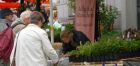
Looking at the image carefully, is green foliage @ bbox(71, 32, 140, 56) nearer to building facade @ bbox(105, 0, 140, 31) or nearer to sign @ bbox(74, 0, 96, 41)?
sign @ bbox(74, 0, 96, 41)

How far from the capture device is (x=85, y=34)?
36.6 ft

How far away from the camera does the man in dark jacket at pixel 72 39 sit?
1066cm

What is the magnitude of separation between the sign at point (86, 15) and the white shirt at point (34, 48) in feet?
9.72

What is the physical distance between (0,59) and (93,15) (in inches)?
84.3

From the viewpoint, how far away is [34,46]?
7.99 metres

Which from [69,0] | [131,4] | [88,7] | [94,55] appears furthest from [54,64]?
[69,0]

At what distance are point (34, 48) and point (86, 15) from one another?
3.16m

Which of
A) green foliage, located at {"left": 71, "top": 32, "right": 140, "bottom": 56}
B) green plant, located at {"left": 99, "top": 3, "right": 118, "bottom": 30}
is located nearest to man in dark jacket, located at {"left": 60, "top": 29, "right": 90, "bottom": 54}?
green foliage, located at {"left": 71, "top": 32, "right": 140, "bottom": 56}

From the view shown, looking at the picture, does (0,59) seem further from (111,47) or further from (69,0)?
(69,0)

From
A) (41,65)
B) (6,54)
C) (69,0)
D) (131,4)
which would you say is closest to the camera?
(41,65)

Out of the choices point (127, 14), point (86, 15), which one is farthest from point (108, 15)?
point (86, 15)

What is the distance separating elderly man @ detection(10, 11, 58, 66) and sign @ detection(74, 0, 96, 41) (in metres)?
2.87

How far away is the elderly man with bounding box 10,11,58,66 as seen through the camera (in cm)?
799

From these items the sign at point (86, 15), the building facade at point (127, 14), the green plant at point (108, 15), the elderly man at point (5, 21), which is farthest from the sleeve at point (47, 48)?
the building facade at point (127, 14)
